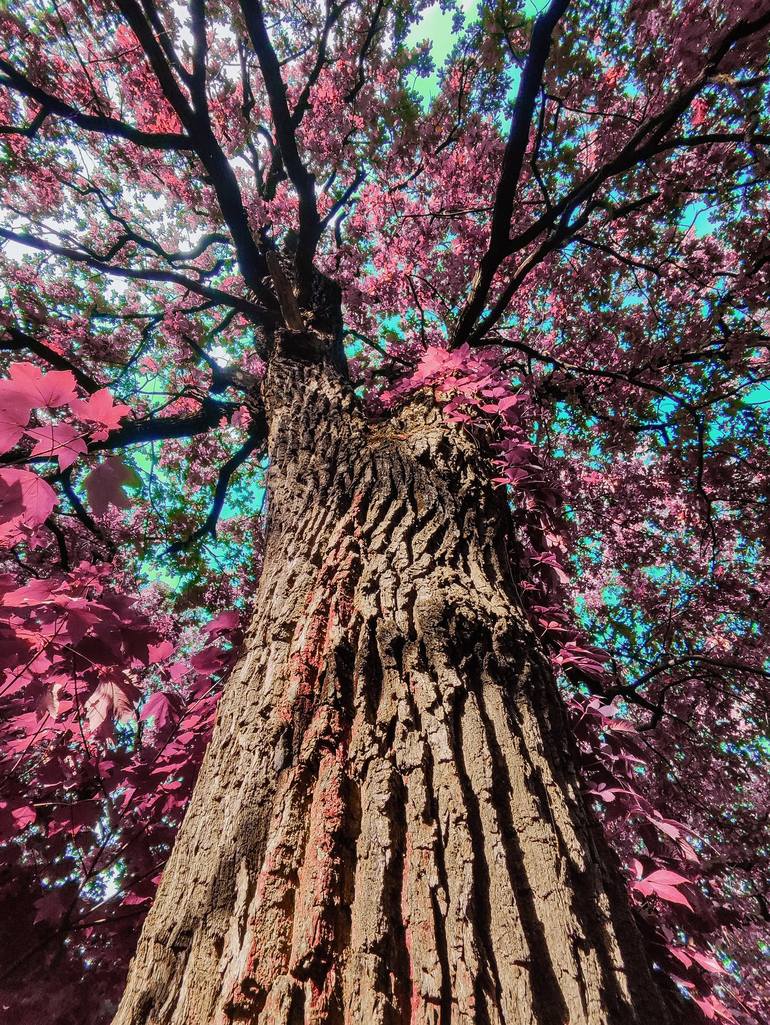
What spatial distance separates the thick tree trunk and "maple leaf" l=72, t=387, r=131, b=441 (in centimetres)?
65

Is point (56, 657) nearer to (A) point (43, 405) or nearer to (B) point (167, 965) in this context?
(A) point (43, 405)

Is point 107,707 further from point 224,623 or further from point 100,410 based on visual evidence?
point 100,410

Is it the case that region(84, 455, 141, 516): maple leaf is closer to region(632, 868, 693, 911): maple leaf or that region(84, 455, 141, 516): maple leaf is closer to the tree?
the tree

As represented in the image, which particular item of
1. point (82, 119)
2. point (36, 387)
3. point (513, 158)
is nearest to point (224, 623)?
point (36, 387)

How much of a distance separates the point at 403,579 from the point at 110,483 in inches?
32.2

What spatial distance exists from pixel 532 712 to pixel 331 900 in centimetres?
57

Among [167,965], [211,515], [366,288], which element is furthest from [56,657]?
[366,288]

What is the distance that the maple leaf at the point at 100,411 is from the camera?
39.7 inches

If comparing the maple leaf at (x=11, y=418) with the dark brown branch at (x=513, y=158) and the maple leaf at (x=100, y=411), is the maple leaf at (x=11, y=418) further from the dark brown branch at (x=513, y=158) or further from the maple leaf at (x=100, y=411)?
the dark brown branch at (x=513, y=158)

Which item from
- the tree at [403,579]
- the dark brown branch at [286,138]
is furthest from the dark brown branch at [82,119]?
the dark brown branch at [286,138]

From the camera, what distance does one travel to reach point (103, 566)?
5.94 feet

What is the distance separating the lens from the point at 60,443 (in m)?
1.06

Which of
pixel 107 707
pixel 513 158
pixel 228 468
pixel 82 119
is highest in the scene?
pixel 228 468

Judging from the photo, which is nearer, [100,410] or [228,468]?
[100,410]
